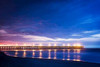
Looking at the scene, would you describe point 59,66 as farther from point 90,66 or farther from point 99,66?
point 99,66

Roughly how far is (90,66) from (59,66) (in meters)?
3.00

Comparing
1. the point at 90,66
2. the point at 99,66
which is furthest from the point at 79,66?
the point at 99,66

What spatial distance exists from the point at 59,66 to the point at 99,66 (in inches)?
149

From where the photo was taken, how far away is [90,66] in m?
11.5

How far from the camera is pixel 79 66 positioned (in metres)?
11.5

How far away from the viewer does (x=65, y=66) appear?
37.3 ft

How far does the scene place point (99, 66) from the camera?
11.3m

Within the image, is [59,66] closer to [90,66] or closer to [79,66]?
[79,66]

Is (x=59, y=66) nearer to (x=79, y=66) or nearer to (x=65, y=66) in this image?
(x=65, y=66)

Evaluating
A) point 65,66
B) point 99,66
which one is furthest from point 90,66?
point 65,66

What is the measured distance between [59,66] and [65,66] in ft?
1.88

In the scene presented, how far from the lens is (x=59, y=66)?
11.4 metres

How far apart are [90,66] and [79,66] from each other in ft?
3.53

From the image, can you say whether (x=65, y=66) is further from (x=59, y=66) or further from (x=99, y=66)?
(x=99, y=66)
